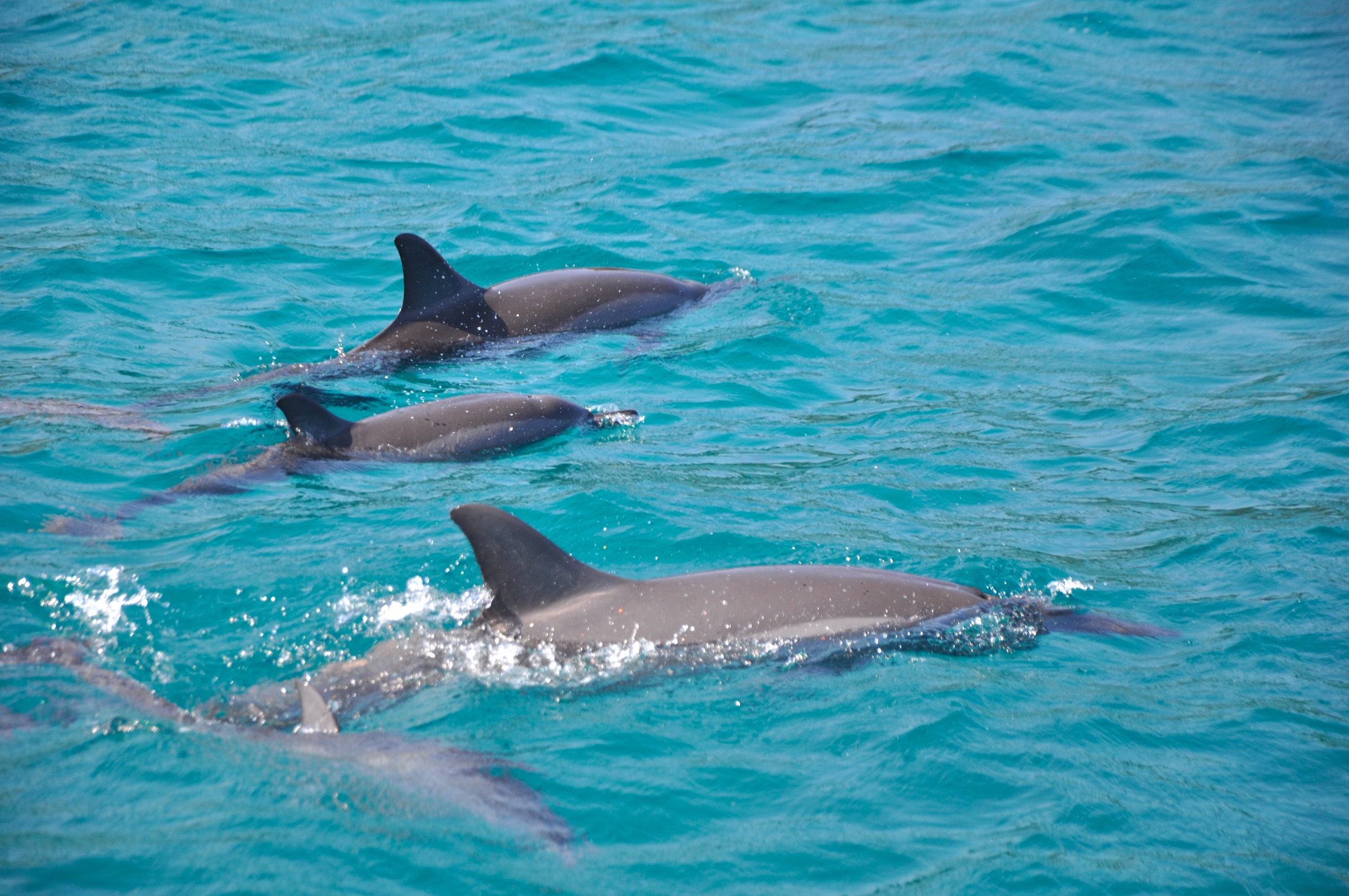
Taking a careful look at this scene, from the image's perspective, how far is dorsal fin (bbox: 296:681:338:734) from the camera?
506 centimetres

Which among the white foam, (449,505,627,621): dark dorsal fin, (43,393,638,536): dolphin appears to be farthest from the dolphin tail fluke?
(43,393,638,536): dolphin

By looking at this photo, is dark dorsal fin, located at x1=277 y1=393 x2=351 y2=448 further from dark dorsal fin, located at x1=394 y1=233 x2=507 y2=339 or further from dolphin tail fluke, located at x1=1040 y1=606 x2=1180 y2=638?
dolphin tail fluke, located at x1=1040 y1=606 x2=1180 y2=638

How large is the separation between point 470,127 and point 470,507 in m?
12.8

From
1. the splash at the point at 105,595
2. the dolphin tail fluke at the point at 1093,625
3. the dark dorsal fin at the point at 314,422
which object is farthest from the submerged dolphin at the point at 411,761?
the dolphin tail fluke at the point at 1093,625

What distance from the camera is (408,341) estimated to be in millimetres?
10367

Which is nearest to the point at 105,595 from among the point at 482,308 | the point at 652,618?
the point at 652,618

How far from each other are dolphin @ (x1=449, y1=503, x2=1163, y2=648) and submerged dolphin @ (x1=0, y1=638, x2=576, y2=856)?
36.2 inches

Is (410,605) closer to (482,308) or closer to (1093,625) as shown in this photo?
(1093,625)

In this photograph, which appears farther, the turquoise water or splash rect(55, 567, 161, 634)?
splash rect(55, 567, 161, 634)

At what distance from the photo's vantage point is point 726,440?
30.1 feet

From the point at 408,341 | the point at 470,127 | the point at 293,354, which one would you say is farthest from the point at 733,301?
the point at 470,127

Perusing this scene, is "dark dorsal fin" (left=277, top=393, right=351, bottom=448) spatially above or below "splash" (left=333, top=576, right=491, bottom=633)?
above

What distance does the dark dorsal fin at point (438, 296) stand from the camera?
10156 mm

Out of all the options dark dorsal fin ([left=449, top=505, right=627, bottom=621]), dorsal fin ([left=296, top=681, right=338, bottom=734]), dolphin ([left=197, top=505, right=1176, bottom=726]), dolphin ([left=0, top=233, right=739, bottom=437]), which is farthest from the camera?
dolphin ([left=0, top=233, right=739, bottom=437])
